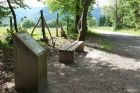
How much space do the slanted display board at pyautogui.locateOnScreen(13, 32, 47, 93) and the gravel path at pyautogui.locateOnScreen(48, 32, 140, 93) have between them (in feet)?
2.02

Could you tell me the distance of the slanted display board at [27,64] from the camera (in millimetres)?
7457

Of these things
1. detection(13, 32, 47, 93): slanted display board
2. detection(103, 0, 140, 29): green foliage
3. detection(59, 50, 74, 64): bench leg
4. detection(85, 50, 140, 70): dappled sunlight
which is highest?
detection(13, 32, 47, 93): slanted display board

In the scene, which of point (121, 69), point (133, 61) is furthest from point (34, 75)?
point (133, 61)

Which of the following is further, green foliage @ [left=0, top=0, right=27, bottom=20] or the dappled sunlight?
green foliage @ [left=0, top=0, right=27, bottom=20]

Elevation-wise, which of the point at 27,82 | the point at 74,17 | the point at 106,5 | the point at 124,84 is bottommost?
the point at 106,5

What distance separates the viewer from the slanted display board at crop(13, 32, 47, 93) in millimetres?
7457

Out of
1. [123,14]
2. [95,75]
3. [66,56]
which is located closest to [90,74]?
[95,75]

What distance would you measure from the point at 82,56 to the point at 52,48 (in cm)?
204

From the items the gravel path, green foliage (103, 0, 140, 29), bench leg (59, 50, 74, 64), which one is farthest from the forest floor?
green foliage (103, 0, 140, 29)

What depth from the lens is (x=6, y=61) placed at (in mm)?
11383

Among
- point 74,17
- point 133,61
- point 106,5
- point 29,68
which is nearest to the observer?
point 29,68

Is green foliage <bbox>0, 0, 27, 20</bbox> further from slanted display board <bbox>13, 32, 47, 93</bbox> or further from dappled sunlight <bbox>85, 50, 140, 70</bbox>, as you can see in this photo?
slanted display board <bbox>13, 32, 47, 93</bbox>

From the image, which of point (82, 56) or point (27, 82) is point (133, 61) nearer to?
point (82, 56)

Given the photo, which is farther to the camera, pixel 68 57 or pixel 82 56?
pixel 82 56
